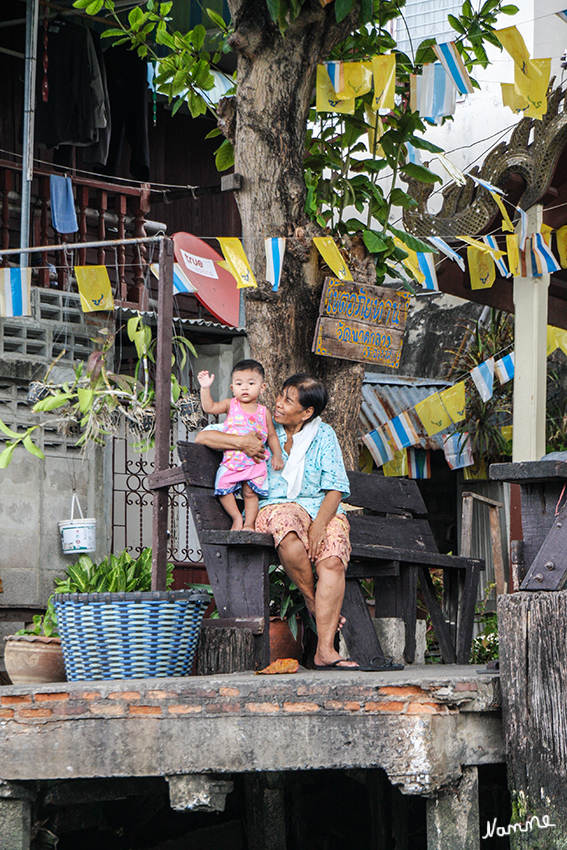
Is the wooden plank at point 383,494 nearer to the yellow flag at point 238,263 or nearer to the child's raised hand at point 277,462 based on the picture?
the child's raised hand at point 277,462

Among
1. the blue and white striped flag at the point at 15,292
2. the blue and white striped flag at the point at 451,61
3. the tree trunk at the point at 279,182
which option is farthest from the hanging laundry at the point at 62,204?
the blue and white striped flag at the point at 451,61

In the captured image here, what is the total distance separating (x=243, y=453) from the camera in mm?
4820

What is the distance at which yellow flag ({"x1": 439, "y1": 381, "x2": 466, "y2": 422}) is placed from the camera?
9953 mm

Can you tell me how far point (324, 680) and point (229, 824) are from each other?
3.04m

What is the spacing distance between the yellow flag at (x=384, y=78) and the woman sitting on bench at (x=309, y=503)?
2179 millimetres

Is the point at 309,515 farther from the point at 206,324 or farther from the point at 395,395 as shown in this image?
the point at 395,395

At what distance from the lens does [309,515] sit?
4.74m

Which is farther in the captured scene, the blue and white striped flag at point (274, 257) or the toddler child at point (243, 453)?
the blue and white striped flag at point (274, 257)

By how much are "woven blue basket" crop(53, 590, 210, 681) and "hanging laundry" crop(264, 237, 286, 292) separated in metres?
2.50

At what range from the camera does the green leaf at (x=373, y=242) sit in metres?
6.39

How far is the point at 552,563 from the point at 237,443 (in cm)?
173

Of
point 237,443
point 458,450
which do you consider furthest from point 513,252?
point 237,443

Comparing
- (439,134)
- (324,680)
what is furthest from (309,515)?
(439,134)

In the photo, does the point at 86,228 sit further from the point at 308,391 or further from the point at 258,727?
the point at 258,727
